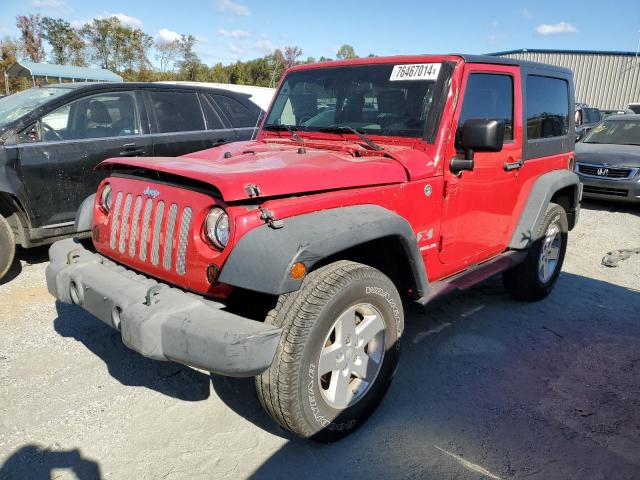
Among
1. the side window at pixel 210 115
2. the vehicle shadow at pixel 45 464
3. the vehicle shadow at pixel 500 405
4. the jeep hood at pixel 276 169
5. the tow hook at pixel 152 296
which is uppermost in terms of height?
the side window at pixel 210 115

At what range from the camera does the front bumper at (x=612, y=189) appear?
8469 mm

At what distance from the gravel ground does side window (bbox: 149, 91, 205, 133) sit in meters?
2.40

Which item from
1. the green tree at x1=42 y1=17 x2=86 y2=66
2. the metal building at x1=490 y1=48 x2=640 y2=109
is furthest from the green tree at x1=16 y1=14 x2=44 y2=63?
the metal building at x1=490 y1=48 x2=640 y2=109

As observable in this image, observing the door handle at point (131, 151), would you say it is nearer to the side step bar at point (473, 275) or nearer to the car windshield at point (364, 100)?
the car windshield at point (364, 100)

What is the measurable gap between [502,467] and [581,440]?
57 cm

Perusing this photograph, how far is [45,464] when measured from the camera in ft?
8.10

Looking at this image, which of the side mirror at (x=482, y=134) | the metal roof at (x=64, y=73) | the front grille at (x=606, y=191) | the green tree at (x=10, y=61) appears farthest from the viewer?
the green tree at (x=10, y=61)

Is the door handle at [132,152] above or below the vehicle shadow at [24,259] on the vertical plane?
above

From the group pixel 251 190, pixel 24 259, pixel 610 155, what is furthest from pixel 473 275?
pixel 610 155

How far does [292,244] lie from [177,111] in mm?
4326

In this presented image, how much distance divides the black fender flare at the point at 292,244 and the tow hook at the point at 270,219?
2cm

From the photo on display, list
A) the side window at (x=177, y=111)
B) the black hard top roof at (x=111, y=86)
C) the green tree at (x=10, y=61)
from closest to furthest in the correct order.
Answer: the black hard top roof at (x=111, y=86) < the side window at (x=177, y=111) < the green tree at (x=10, y=61)

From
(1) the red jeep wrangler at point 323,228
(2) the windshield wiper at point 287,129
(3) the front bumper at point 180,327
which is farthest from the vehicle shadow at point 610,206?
(3) the front bumper at point 180,327

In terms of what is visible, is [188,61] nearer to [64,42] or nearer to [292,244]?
[64,42]
